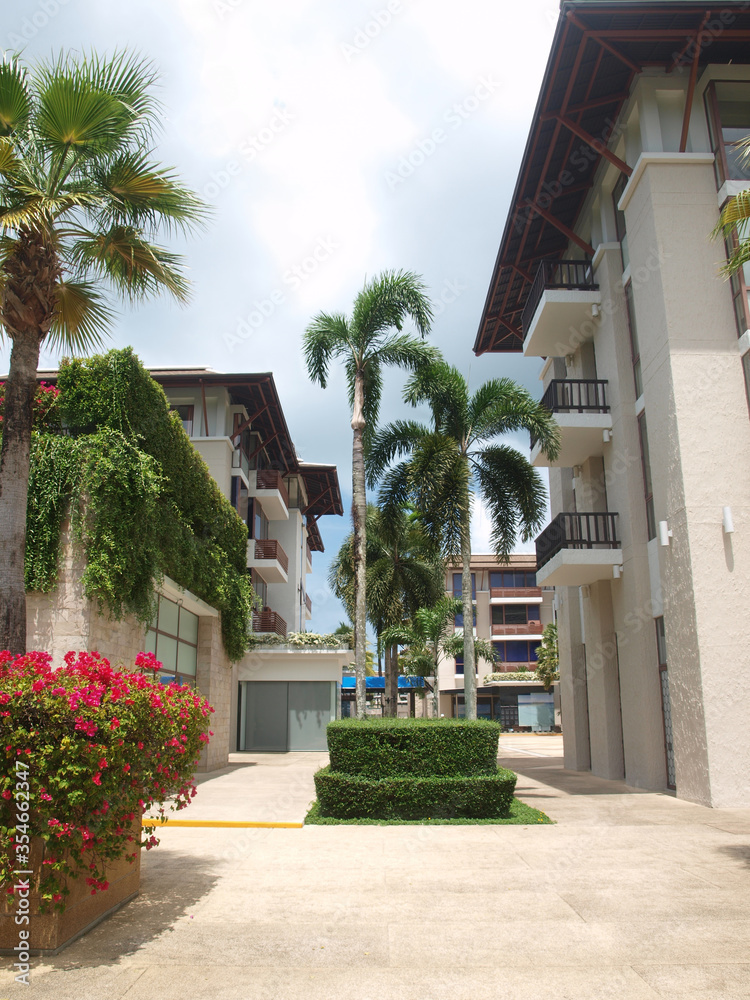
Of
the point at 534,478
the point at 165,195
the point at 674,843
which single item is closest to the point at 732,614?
the point at 674,843

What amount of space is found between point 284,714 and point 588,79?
2165 centimetres

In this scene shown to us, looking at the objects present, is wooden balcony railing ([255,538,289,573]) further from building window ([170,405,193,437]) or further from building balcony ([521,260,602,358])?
building balcony ([521,260,602,358])

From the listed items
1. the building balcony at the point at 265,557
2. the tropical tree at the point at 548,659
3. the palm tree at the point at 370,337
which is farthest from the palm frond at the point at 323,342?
the tropical tree at the point at 548,659

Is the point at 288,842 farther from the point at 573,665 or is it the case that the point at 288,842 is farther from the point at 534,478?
the point at 573,665

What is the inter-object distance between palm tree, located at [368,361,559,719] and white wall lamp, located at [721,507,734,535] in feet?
16.1

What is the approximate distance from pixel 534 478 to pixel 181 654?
953cm

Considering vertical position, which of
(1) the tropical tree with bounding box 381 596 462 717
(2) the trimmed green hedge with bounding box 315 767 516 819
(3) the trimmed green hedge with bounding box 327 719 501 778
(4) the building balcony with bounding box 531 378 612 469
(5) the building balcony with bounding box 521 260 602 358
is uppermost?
(5) the building balcony with bounding box 521 260 602 358

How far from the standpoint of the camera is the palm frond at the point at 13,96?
9.24m

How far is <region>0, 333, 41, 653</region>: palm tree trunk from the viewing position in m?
8.59

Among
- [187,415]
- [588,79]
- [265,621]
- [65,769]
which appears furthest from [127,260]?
[265,621]

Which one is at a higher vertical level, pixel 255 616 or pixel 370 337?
pixel 370 337

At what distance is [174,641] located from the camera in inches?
727

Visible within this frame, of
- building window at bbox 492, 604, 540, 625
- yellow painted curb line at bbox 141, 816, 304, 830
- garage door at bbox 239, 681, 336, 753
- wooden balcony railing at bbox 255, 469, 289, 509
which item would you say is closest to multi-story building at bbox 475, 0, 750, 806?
yellow painted curb line at bbox 141, 816, 304, 830

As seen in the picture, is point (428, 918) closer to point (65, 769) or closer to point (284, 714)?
point (65, 769)
